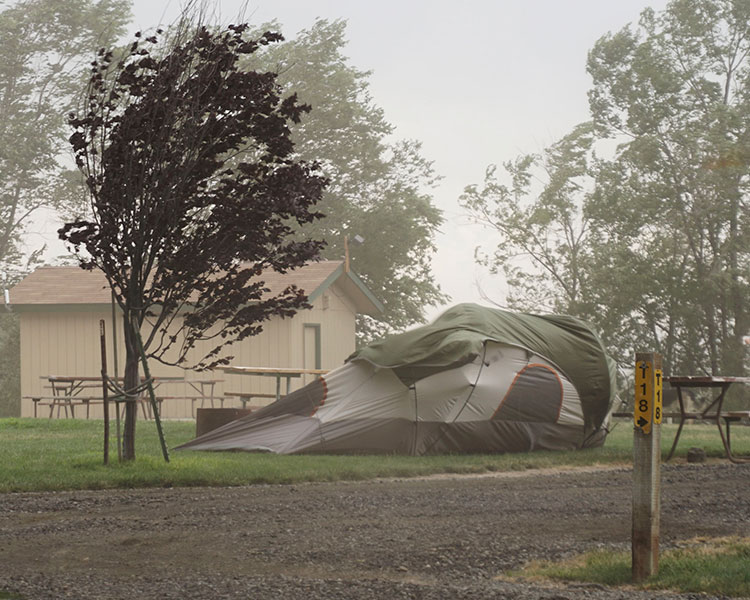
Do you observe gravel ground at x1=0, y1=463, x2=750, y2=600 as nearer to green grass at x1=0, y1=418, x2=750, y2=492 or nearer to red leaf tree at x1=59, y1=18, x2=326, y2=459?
green grass at x1=0, y1=418, x2=750, y2=492

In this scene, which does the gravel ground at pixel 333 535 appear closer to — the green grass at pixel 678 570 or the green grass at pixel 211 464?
the green grass at pixel 678 570

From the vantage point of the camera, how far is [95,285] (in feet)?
91.7

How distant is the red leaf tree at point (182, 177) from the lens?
11.5 meters

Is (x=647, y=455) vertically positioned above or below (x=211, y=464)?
above

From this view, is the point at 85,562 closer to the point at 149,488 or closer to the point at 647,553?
the point at 647,553

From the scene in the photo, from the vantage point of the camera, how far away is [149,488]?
10492 mm

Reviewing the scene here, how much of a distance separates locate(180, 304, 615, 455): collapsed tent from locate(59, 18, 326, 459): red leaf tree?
273cm

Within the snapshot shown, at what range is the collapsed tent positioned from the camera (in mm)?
14297

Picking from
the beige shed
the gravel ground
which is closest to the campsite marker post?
the gravel ground

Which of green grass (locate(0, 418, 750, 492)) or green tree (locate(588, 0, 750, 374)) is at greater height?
green tree (locate(588, 0, 750, 374))

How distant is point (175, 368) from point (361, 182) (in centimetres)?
1506

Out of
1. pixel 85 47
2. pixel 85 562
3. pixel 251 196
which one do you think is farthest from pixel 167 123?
pixel 85 47

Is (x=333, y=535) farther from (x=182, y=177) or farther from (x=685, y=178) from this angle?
(x=685, y=178)

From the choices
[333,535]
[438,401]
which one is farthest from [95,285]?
[333,535]
